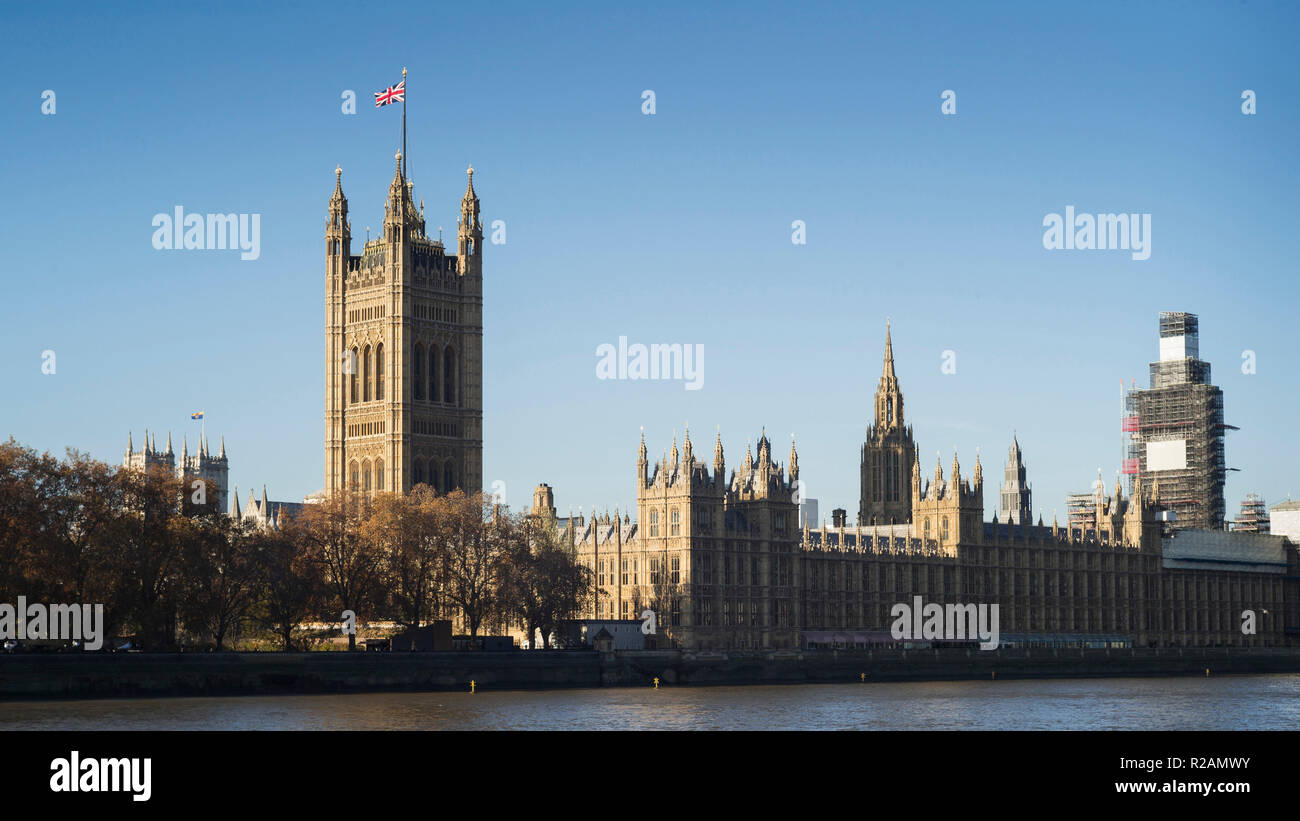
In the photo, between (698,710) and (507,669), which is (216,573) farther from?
(698,710)

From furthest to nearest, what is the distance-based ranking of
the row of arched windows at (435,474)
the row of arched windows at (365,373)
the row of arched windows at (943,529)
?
the row of arched windows at (943,529), the row of arched windows at (365,373), the row of arched windows at (435,474)

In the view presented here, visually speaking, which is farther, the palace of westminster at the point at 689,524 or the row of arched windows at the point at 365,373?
the row of arched windows at the point at 365,373

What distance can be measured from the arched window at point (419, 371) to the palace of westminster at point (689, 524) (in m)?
0.17

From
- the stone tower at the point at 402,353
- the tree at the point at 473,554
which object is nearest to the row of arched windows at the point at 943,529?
the stone tower at the point at 402,353

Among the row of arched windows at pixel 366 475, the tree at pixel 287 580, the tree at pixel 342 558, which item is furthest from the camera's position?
the row of arched windows at pixel 366 475

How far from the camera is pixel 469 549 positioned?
451 feet

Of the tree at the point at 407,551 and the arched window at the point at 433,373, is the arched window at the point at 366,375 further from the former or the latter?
the tree at the point at 407,551

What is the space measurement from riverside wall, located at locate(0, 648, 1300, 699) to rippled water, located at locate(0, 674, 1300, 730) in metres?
2.81

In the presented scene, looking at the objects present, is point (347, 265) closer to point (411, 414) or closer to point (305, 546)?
point (411, 414)

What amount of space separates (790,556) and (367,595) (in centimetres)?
4435

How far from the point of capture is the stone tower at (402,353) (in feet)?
563

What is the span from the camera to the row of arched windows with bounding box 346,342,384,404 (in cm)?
17425

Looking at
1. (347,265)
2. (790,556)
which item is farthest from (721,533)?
(347,265)

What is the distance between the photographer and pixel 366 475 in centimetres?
17188
